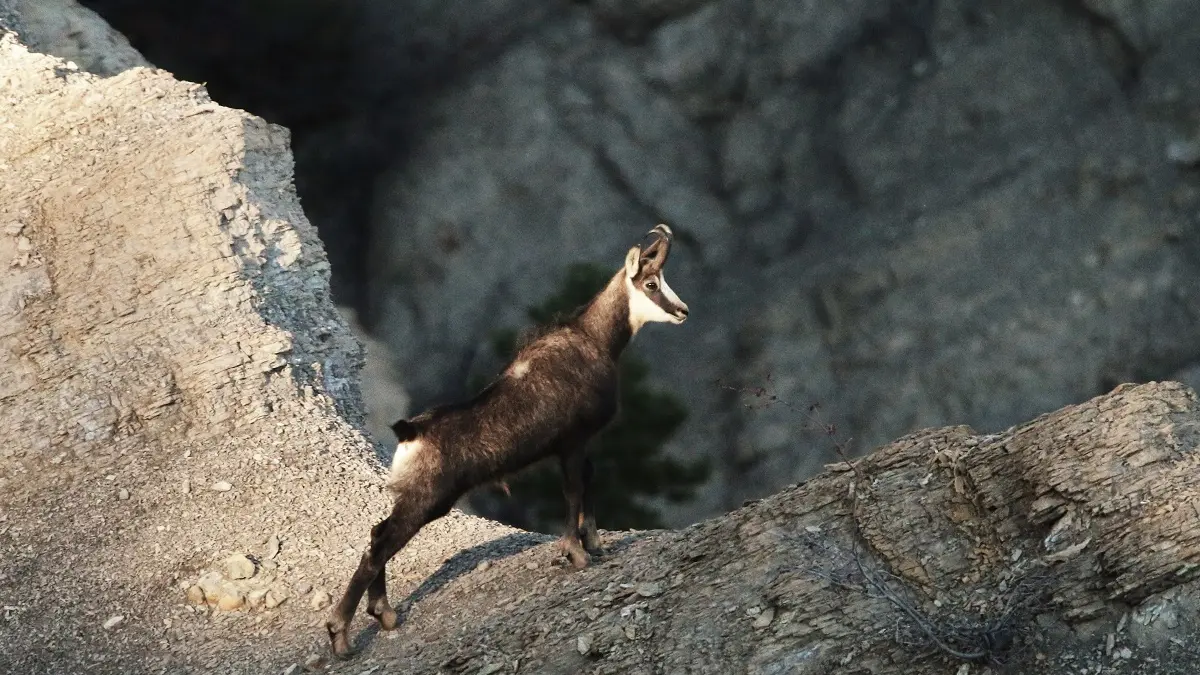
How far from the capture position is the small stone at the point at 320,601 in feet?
35.9

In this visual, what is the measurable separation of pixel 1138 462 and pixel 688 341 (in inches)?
882

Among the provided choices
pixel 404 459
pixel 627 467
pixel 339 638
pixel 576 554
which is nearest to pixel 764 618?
pixel 576 554

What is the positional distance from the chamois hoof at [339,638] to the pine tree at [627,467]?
54.0ft

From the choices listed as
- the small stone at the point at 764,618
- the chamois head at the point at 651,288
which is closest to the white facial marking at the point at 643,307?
the chamois head at the point at 651,288

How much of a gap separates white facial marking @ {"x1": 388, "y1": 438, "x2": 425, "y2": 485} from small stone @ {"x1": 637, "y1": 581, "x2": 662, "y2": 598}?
1.71 m

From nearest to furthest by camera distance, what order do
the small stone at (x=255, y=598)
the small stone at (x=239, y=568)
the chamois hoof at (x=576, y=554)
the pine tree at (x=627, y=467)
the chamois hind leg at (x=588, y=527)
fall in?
the chamois hoof at (x=576, y=554)
the chamois hind leg at (x=588, y=527)
the small stone at (x=255, y=598)
the small stone at (x=239, y=568)
the pine tree at (x=627, y=467)

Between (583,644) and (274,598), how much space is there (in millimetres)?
2993

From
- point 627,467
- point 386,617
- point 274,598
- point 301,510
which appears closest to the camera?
point 386,617

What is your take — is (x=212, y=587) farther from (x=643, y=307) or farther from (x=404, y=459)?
(x=643, y=307)

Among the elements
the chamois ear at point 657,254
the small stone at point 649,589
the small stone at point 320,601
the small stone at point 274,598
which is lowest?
the small stone at point 649,589

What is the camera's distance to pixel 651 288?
435 inches

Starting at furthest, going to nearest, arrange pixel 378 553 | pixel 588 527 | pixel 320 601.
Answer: pixel 320 601, pixel 588 527, pixel 378 553

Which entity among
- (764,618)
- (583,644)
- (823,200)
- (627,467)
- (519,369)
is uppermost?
(823,200)

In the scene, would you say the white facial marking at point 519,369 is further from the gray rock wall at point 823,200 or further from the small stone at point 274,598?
the gray rock wall at point 823,200
